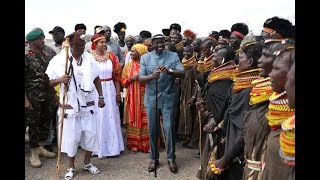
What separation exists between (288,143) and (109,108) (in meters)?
4.73

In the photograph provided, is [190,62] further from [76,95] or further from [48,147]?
[48,147]

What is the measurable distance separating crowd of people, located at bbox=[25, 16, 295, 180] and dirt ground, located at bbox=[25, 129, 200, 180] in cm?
13

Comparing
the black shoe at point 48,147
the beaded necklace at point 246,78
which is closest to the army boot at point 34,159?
the black shoe at point 48,147

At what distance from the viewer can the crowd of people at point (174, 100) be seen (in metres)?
2.78

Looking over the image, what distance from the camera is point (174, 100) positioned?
5848 mm

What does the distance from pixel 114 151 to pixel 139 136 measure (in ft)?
1.81

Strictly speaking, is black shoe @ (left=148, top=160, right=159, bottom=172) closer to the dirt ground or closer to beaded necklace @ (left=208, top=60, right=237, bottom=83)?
the dirt ground

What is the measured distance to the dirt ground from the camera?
5.77 metres

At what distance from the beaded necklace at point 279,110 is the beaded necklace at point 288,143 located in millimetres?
220

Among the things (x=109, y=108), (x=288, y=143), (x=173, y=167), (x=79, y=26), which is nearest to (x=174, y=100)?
(x=173, y=167)

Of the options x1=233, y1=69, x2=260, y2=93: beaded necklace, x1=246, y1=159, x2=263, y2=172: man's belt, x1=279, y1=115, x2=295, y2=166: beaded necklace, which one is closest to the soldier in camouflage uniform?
x1=233, y1=69, x2=260, y2=93: beaded necklace

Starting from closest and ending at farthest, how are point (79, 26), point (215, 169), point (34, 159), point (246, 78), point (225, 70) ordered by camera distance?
point (246, 78) < point (215, 169) < point (225, 70) < point (34, 159) < point (79, 26)
